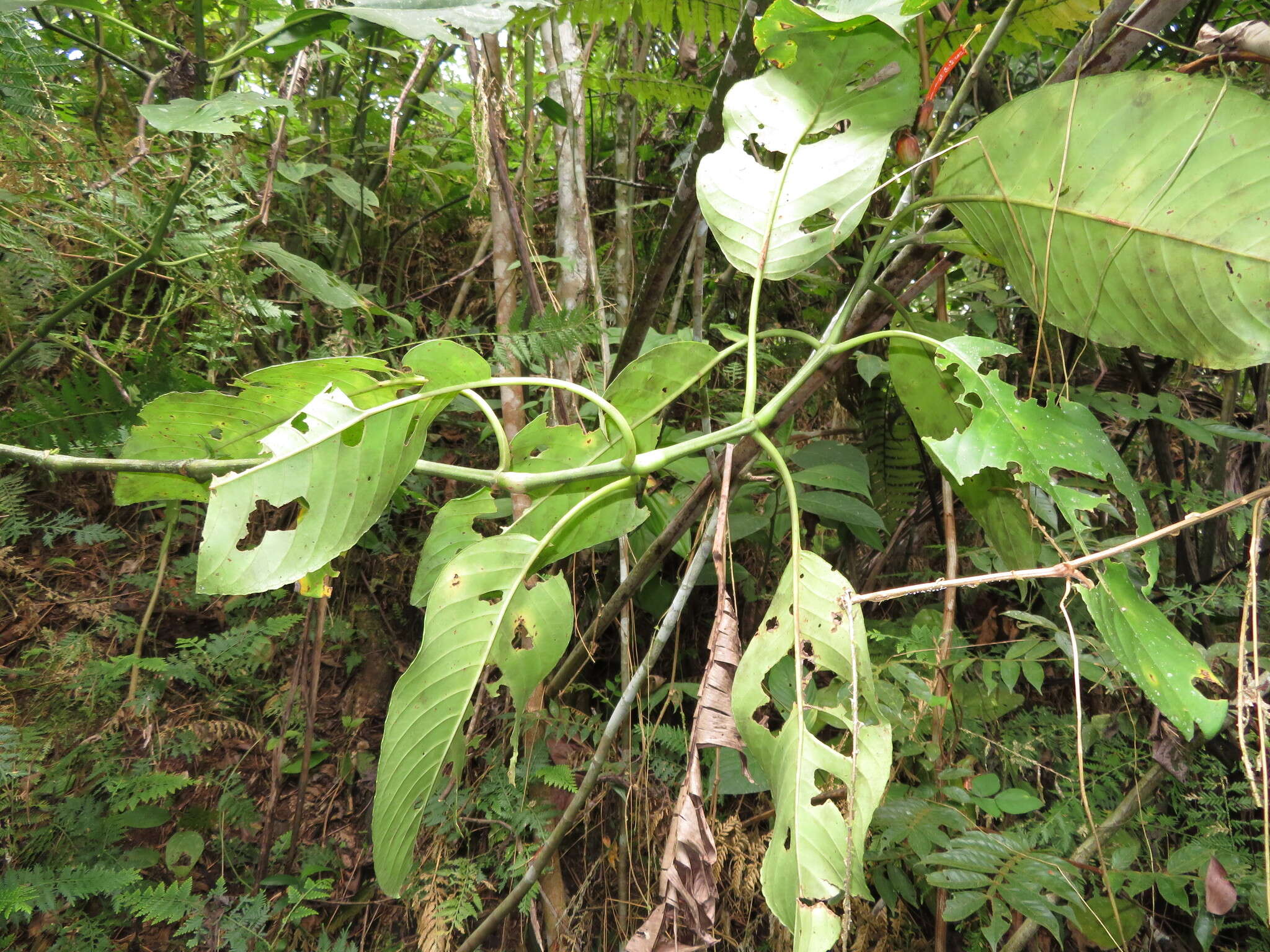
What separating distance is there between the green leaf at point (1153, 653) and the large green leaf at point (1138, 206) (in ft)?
0.68

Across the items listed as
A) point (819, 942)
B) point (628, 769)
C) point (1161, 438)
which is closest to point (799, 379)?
point (819, 942)

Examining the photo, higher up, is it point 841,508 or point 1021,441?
point 1021,441

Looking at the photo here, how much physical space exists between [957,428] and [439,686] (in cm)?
61

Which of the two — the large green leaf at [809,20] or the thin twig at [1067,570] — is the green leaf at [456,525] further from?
the large green leaf at [809,20]

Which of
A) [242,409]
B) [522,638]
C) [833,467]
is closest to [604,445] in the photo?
[522,638]

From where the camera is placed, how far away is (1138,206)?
1.85 feet

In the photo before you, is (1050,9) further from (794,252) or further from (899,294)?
(794,252)

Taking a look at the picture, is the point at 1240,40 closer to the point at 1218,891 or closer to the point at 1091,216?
the point at 1091,216

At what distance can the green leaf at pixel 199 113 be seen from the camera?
77 cm

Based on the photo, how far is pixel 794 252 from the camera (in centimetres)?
68

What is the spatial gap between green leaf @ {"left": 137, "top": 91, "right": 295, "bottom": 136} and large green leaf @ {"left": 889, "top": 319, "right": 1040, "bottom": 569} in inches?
31.7

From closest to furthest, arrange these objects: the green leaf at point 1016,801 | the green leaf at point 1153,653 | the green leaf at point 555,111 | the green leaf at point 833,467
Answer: the green leaf at point 1153,653
the green leaf at point 1016,801
the green leaf at point 833,467
the green leaf at point 555,111

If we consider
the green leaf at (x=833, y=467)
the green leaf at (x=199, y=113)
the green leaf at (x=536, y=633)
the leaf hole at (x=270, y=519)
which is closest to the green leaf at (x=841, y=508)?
the green leaf at (x=833, y=467)

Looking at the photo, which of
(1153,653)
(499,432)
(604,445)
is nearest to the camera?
(1153,653)
